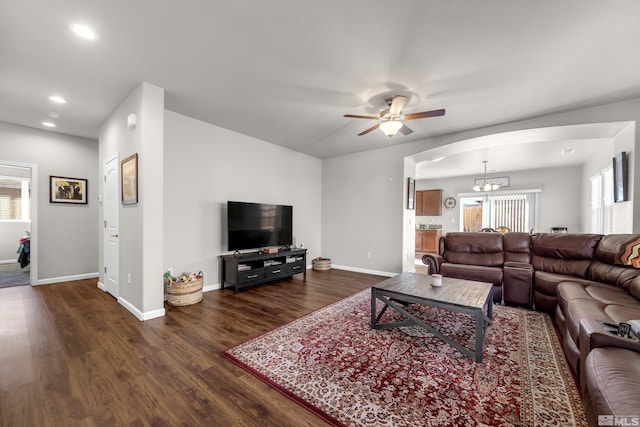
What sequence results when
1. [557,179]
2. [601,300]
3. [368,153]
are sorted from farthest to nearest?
[557,179] → [368,153] → [601,300]

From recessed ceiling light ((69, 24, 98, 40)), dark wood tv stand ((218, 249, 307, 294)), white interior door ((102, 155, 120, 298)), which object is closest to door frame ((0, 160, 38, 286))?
white interior door ((102, 155, 120, 298))

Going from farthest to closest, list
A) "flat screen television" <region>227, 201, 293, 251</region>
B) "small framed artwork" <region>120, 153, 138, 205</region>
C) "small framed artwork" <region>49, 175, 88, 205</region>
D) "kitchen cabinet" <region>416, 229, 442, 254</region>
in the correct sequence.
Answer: "kitchen cabinet" <region>416, 229, 442, 254</region> → "small framed artwork" <region>49, 175, 88, 205</region> → "flat screen television" <region>227, 201, 293, 251</region> → "small framed artwork" <region>120, 153, 138, 205</region>

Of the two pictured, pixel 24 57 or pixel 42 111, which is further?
pixel 42 111

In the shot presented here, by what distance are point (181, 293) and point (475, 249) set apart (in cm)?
429

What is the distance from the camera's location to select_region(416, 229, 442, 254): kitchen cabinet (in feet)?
27.6

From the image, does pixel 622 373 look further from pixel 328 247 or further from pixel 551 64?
pixel 328 247

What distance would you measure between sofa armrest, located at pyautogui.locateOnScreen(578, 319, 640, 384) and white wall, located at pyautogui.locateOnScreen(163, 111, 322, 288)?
4221mm

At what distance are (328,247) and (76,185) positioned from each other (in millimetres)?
5128

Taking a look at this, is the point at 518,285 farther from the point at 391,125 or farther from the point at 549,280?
the point at 391,125

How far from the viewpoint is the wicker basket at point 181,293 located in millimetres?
3266

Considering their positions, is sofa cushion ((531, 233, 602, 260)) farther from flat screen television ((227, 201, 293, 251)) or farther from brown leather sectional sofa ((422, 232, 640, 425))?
flat screen television ((227, 201, 293, 251))

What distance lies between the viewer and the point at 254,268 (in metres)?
4.20

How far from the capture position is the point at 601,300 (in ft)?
7.39

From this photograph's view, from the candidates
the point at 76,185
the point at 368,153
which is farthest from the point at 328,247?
the point at 76,185
